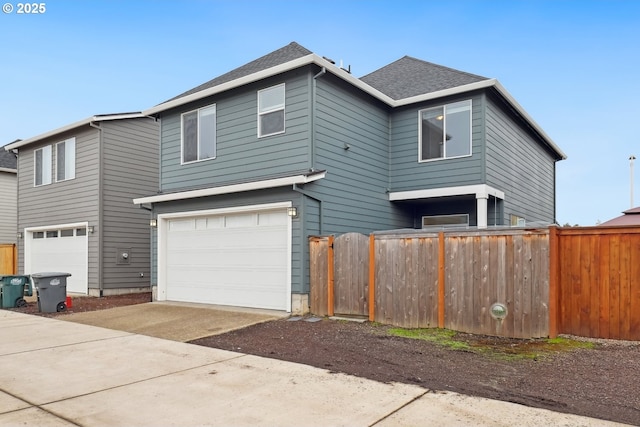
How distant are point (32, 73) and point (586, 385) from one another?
63.5 feet

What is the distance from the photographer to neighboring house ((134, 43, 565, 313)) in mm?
9922

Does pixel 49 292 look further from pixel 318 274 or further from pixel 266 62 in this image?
pixel 266 62

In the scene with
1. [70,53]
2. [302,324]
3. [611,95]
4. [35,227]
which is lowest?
[302,324]

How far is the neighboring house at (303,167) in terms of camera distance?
9922 millimetres

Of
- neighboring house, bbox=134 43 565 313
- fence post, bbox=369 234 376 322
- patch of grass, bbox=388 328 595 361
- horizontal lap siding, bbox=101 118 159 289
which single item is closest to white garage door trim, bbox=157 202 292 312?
neighboring house, bbox=134 43 565 313

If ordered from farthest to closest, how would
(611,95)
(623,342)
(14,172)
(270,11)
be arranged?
(14,172) → (611,95) → (270,11) → (623,342)

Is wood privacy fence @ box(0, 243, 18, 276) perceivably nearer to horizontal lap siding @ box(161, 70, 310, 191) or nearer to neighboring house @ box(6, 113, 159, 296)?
neighboring house @ box(6, 113, 159, 296)

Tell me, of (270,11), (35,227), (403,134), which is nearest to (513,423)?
(403,134)

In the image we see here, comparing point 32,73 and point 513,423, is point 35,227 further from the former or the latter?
point 513,423

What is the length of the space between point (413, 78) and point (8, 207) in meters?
19.3

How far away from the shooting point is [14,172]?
20.7 m

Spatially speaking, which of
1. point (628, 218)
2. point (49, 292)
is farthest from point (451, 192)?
point (49, 292)

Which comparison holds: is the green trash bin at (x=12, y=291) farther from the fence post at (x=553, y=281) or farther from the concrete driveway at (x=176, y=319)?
the fence post at (x=553, y=281)

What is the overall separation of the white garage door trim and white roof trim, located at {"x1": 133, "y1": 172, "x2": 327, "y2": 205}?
0.44m
